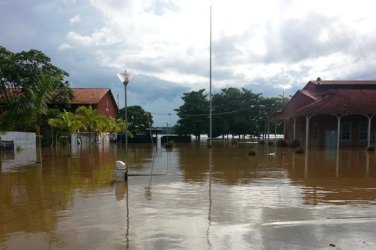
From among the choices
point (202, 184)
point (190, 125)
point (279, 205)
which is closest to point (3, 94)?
point (190, 125)

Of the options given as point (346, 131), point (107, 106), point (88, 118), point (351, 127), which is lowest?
point (346, 131)

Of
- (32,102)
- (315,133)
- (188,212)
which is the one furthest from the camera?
(315,133)

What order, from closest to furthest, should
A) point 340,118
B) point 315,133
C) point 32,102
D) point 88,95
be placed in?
point 32,102, point 340,118, point 315,133, point 88,95

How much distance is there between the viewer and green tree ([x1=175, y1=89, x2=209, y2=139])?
61062 mm

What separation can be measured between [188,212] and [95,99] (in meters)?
47.8

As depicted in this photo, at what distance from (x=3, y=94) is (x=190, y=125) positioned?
88.3ft

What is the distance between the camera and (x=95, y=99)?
2163 inches

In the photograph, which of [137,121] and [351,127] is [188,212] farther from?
[137,121]

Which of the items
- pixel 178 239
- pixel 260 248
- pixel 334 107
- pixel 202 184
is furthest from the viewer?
pixel 334 107

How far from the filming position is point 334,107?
36.3m

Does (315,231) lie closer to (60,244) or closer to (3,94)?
(60,244)

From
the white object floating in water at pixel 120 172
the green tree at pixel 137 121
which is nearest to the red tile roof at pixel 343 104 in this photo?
the white object floating in water at pixel 120 172

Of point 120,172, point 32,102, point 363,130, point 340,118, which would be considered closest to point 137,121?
point 363,130

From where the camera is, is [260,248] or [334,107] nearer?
[260,248]
